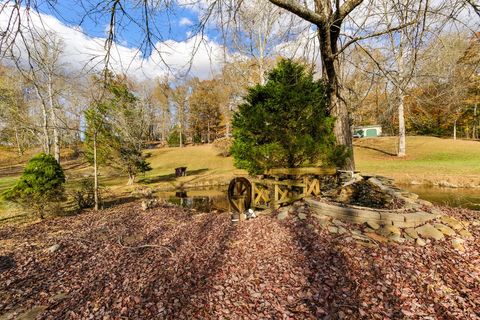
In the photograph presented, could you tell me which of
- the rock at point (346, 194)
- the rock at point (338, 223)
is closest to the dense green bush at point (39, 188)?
the rock at point (338, 223)

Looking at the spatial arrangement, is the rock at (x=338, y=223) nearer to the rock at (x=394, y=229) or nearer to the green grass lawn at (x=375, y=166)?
the rock at (x=394, y=229)

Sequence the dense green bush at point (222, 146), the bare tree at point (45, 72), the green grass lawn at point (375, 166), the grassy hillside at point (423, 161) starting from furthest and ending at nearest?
the dense green bush at point (222, 146) → the green grass lawn at point (375, 166) → the grassy hillside at point (423, 161) → the bare tree at point (45, 72)

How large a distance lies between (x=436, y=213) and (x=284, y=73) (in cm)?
628

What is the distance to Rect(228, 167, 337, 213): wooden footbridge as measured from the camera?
6352 millimetres

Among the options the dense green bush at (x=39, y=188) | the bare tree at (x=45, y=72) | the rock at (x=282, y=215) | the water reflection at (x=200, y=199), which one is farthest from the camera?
the water reflection at (x=200, y=199)

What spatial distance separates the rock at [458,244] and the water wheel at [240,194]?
524 centimetres

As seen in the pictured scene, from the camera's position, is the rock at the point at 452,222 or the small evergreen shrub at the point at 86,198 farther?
the small evergreen shrub at the point at 86,198

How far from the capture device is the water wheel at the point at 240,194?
820 centimetres

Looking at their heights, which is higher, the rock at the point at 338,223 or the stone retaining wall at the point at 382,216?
the stone retaining wall at the point at 382,216

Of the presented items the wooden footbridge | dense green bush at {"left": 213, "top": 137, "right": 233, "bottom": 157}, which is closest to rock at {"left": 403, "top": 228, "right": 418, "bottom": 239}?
the wooden footbridge

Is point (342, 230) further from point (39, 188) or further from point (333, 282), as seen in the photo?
point (39, 188)

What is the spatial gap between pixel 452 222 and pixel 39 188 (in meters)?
10.4

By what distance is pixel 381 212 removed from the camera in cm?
426

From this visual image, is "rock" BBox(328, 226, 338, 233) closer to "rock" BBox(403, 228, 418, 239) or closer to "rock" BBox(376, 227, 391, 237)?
"rock" BBox(376, 227, 391, 237)
